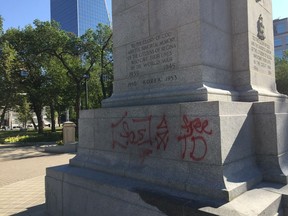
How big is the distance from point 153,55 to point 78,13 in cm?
10390

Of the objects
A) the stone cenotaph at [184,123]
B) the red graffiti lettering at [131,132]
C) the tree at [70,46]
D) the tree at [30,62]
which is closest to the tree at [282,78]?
the tree at [70,46]

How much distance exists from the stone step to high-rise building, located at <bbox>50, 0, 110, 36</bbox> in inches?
3640

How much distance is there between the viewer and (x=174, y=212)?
3.70m

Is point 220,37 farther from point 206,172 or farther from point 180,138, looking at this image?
point 206,172

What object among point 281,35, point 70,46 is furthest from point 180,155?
point 281,35

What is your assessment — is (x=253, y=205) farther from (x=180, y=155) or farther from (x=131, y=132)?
(x=131, y=132)

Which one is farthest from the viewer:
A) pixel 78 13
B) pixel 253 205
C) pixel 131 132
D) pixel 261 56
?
pixel 78 13

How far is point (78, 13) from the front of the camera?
102m

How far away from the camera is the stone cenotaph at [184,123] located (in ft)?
12.9

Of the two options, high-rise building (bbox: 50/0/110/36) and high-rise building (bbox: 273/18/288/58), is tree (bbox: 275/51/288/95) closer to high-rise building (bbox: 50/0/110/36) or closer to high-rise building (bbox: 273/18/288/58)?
high-rise building (bbox: 273/18/288/58)

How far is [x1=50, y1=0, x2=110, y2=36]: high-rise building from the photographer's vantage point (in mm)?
94062

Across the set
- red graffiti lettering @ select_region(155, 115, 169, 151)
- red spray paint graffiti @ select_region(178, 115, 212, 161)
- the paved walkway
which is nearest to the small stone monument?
the paved walkway

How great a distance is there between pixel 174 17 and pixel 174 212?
336 cm

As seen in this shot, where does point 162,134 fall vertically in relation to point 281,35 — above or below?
below
